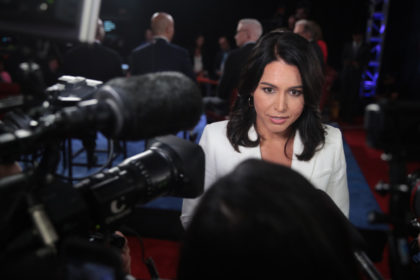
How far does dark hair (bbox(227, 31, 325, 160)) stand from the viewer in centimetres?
128

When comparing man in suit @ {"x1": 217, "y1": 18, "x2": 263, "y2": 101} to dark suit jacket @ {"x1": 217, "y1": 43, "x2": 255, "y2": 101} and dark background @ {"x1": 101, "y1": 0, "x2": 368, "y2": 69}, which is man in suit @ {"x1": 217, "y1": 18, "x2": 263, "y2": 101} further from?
dark background @ {"x1": 101, "y1": 0, "x2": 368, "y2": 69}

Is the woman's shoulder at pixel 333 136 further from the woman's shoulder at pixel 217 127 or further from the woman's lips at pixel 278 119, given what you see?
the woman's shoulder at pixel 217 127

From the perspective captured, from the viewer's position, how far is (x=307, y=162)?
1373 millimetres

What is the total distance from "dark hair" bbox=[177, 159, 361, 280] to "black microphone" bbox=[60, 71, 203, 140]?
0.19 metres

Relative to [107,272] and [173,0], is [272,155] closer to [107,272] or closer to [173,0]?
[107,272]

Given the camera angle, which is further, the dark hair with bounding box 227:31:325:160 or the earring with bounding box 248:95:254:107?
the earring with bounding box 248:95:254:107

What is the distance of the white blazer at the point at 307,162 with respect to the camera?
1.37m

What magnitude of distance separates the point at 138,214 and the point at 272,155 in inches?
51.7

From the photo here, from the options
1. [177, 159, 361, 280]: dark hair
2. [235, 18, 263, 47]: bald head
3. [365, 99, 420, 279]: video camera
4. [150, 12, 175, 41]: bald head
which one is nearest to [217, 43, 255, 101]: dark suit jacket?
[235, 18, 263, 47]: bald head

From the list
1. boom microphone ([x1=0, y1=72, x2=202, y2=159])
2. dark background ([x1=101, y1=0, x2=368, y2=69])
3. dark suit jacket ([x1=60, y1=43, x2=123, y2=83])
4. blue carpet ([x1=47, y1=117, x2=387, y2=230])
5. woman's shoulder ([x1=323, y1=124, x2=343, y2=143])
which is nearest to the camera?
boom microphone ([x1=0, y1=72, x2=202, y2=159])

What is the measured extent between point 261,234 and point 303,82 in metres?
0.95

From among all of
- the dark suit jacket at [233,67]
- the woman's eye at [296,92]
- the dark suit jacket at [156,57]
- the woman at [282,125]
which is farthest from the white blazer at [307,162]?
the dark suit jacket at [156,57]

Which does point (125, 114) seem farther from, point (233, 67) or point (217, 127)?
point (233, 67)

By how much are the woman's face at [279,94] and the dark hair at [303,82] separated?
0.8 inches
